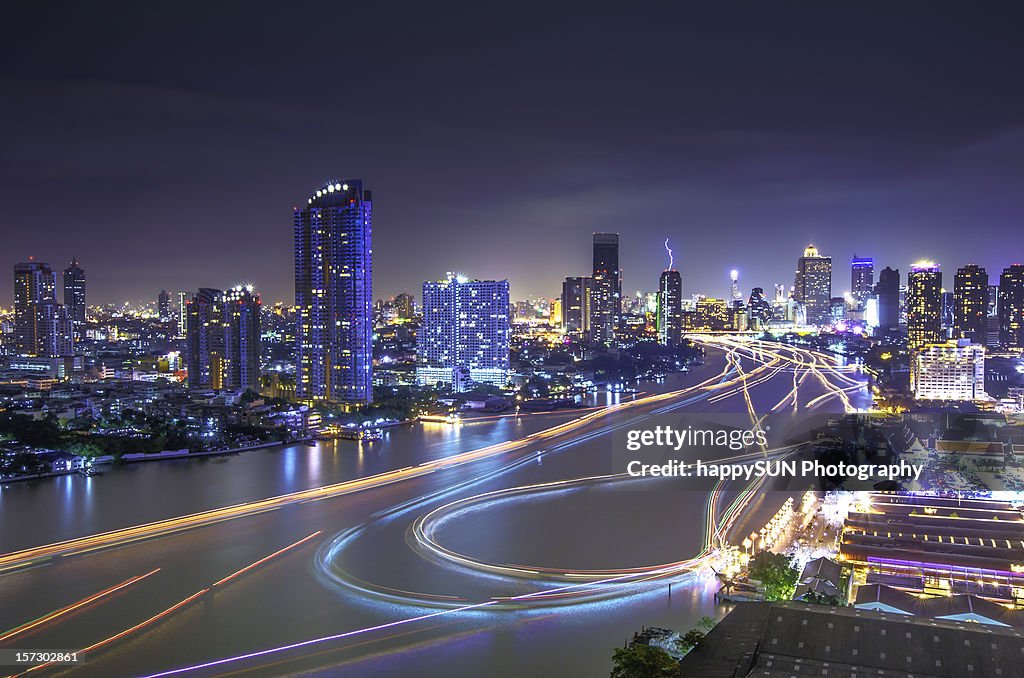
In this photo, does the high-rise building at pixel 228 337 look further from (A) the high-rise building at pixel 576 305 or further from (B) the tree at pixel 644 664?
(A) the high-rise building at pixel 576 305

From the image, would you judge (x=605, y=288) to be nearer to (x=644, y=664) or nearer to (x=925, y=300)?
(x=925, y=300)

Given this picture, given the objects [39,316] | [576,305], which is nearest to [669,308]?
[576,305]

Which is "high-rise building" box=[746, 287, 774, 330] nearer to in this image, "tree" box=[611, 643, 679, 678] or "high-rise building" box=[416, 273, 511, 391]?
"high-rise building" box=[416, 273, 511, 391]

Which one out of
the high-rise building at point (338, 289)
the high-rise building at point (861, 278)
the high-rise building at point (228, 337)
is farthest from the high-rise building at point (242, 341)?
the high-rise building at point (861, 278)

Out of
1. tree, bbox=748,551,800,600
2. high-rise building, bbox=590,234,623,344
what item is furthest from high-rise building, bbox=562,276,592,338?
tree, bbox=748,551,800,600

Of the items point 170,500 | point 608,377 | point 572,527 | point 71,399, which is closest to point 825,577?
point 572,527
